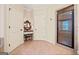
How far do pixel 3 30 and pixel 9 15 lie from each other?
0.26 metres

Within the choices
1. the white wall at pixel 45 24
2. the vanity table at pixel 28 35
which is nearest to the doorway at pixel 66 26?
the white wall at pixel 45 24

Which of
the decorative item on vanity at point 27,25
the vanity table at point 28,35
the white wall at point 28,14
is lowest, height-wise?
the vanity table at point 28,35

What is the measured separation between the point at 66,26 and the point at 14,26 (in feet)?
2.79

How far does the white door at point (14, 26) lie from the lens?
6.72ft

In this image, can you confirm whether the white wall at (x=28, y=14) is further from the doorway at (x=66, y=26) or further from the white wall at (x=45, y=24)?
the doorway at (x=66, y=26)

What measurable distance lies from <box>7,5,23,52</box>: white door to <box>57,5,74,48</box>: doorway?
638 millimetres

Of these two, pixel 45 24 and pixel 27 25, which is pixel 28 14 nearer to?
pixel 27 25

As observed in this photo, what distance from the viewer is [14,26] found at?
2.11 meters

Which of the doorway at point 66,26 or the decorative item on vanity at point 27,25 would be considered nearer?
the doorway at point 66,26

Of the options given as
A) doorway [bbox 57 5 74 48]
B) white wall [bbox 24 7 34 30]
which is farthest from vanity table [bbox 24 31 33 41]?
doorway [bbox 57 5 74 48]

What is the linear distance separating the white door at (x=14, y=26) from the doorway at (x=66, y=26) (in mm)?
638

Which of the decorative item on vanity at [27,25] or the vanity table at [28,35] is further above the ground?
the decorative item on vanity at [27,25]

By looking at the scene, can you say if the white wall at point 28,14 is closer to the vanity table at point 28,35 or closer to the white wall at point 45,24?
the white wall at point 45,24
